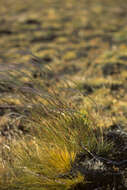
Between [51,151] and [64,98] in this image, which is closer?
[51,151]

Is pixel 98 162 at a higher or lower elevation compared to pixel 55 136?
lower

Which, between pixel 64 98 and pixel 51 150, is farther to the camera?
pixel 64 98

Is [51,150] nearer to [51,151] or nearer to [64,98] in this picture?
[51,151]

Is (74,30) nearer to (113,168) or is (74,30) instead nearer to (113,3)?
(113,3)

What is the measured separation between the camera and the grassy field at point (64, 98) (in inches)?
75.4

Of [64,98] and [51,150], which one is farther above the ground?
[64,98]

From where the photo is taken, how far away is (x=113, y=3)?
964cm

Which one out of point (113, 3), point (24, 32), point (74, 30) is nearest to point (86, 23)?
point (74, 30)

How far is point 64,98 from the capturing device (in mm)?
2557

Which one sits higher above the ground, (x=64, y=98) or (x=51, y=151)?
(x=64, y=98)

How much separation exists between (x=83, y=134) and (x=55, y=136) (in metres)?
0.23

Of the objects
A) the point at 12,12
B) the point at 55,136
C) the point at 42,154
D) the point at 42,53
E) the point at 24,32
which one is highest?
the point at 12,12

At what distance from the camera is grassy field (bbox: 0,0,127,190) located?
1.92m

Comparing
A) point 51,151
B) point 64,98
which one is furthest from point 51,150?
point 64,98
